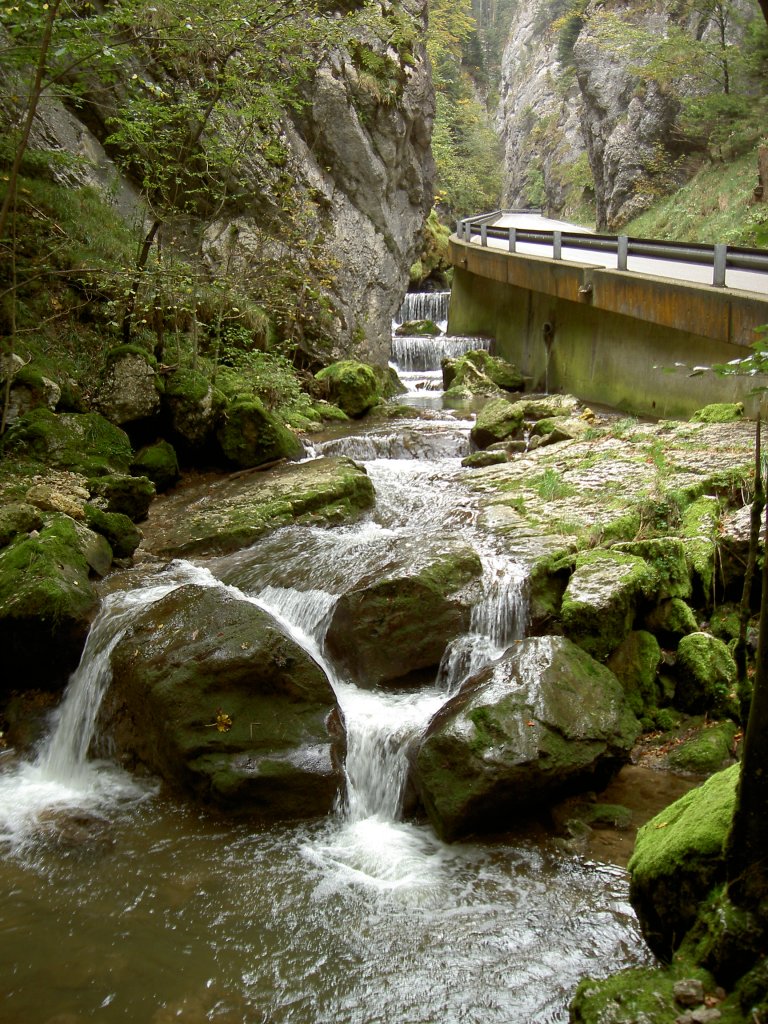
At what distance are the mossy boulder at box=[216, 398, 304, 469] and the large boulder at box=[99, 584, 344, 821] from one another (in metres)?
5.41

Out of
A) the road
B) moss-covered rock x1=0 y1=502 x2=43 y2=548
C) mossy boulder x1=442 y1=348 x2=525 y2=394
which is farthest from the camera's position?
mossy boulder x1=442 y1=348 x2=525 y2=394

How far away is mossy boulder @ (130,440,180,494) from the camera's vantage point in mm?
10734

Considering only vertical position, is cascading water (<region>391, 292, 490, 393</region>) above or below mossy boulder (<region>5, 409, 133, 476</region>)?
above

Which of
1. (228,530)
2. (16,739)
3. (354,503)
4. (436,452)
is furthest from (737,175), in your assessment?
(16,739)

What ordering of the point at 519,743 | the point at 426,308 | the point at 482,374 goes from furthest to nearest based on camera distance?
the point at 426,308, the point at 482,374, the point at 519,743

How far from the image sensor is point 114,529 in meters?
8.67

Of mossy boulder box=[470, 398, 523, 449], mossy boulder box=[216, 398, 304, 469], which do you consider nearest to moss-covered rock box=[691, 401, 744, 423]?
mossy boulder box=[470, 398, 523, 449]

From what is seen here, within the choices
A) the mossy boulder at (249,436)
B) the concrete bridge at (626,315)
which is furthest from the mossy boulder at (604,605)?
the mossy boulder at (249,436)

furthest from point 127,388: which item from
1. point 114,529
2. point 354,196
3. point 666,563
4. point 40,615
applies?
point 354,196

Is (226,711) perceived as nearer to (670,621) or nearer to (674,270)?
(670,621)

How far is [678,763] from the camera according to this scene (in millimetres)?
5824

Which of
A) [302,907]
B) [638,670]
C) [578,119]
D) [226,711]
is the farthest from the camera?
[578,119]

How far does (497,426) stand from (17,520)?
313 inches

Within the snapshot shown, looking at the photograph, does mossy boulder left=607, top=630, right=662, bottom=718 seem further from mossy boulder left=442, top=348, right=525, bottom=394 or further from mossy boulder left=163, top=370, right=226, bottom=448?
mossy boulder left=442, top=348, right=525, bottom=394
